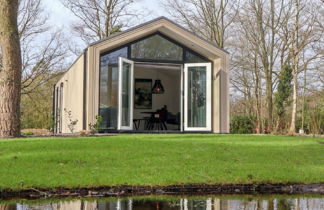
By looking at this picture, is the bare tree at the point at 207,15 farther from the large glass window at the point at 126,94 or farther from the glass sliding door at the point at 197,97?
the large glass window at the point at 126,94

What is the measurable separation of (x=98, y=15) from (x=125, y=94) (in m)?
15.6

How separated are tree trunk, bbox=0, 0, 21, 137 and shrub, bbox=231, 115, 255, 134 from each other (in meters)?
16.4

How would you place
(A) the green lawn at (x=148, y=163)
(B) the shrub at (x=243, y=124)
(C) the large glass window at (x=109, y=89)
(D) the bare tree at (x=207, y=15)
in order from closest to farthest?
(A) the green lawn at (x=148, y=163) → (C) the large glass window at (x=109, y=89) → (B) the shrub at (x=243, y=124) → (D) the bare tree at (x=207, y=15)

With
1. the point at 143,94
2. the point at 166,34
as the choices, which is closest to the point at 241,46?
the point at 143,94

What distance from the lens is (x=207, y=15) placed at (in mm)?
29234

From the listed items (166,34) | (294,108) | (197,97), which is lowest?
(294,108)

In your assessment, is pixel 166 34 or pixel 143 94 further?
pixel 143 94

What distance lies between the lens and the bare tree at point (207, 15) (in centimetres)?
2862

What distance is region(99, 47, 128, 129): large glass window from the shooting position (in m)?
15.4

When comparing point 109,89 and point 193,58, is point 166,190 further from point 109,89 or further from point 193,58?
point 193,58

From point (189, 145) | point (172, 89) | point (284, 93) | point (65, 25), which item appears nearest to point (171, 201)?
point (189, 145)

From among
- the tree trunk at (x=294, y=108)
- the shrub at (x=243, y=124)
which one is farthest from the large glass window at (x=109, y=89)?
the shrub at (x=243, y=124)

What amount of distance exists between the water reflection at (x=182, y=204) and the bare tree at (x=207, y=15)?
75.2 feet

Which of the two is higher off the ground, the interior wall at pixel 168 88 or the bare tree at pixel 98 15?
the bare tree at pixel 98 15
